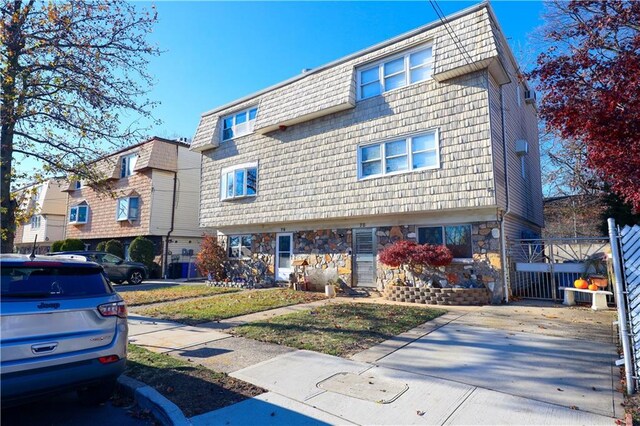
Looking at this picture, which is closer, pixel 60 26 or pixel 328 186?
pixel 60 26

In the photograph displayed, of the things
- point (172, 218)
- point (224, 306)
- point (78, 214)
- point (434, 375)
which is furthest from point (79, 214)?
point (434, 375)

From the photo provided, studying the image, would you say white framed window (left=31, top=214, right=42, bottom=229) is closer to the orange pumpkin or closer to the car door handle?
the car door handle

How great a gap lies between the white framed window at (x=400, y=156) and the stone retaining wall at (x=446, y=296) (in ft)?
11.8

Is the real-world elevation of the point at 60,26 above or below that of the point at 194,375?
above

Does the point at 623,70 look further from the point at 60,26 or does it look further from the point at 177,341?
the point at 60,26

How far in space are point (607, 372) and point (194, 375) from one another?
521 centimetres

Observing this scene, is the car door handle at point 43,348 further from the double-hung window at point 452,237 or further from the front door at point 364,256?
the front door at point 364,256

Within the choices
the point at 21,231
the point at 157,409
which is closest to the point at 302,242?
the point at 157,409

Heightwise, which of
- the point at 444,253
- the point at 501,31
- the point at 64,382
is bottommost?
the point at 64,382

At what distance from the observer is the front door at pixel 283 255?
49.0 ft

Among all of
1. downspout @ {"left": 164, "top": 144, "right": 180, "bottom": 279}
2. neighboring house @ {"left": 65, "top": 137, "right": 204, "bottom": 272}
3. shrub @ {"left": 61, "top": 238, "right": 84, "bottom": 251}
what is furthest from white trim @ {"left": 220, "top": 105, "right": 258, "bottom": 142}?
shrub @ {"left": 61, "top": 238, "right": 84, "bottom": 251}

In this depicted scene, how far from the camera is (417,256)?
10.4 metres

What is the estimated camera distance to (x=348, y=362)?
5.15 meters

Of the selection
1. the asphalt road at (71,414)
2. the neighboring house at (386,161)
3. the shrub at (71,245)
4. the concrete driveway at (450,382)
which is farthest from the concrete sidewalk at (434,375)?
the shrub at (71,245)
